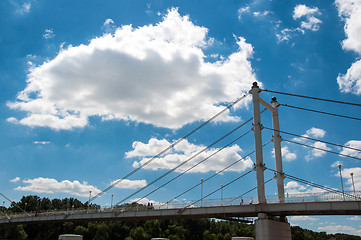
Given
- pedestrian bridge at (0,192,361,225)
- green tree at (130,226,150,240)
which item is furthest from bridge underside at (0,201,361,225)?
green tree at (130,226,150,240)

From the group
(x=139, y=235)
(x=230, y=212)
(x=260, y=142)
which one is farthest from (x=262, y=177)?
(x=139, y=235)

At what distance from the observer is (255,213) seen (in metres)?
41.2

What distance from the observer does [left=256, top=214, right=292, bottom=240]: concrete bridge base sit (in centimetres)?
3838

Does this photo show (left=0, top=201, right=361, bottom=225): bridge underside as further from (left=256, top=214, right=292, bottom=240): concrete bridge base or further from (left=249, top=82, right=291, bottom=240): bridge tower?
(left=249, top=82, right=291, bottom=240): bridge tower

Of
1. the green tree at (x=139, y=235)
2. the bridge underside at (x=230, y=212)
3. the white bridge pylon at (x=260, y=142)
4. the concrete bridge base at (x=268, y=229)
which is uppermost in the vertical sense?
the white bridge pylon at (x=260, y=142)

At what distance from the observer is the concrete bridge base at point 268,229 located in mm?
38375

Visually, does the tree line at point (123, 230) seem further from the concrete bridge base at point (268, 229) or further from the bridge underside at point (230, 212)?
the concrete bridge base at point (268, 229)

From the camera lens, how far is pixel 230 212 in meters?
42.8

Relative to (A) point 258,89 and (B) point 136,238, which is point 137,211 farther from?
(B) point 136,238

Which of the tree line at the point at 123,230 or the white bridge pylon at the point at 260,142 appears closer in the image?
the white bridge pylon at the point at 260,142

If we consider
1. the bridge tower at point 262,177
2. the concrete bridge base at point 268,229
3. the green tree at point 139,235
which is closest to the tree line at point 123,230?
the green tree at point 139,235

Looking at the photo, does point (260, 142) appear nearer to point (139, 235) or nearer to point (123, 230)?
point (139, 235)

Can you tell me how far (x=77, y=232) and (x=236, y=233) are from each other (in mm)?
61327

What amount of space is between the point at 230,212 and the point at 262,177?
21.0 ft
